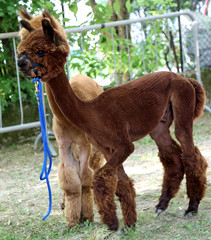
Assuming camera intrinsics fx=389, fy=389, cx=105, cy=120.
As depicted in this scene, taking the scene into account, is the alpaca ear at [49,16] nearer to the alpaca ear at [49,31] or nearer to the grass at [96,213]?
the alpaca ear at [49,31]

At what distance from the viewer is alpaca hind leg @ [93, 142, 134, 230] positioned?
92.7 inches

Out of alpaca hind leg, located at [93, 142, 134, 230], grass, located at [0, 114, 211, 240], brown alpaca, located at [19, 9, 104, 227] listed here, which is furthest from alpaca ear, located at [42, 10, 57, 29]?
grass, located at [0, 114, 211, 240]

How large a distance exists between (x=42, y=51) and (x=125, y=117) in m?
0.68

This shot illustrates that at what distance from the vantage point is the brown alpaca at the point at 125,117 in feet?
7.39

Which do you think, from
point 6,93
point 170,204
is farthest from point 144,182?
point 6,93

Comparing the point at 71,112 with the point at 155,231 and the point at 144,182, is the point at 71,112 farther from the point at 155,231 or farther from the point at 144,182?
the point at 144,182

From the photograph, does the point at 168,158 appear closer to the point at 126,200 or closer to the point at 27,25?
the point at 126,200

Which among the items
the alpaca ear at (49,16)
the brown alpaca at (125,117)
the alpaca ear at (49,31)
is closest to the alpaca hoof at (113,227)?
the brown alpaca at (125,117)

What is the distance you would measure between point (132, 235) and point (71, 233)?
532mm

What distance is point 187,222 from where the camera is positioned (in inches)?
110

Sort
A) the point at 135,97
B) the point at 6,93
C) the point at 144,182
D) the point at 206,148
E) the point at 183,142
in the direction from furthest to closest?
the point at 6,93 < the point at 206,148 < the point at 144,182 < the point at 183,142 < the point at 135,97

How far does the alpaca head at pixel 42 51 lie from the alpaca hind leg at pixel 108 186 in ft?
2.08

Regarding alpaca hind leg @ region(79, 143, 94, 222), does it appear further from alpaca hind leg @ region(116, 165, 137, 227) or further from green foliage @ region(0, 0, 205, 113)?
green foliage @ region(0, 0, 205, 113)

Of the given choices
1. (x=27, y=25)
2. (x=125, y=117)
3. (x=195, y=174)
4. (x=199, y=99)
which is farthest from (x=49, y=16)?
(x=195, y=174)
